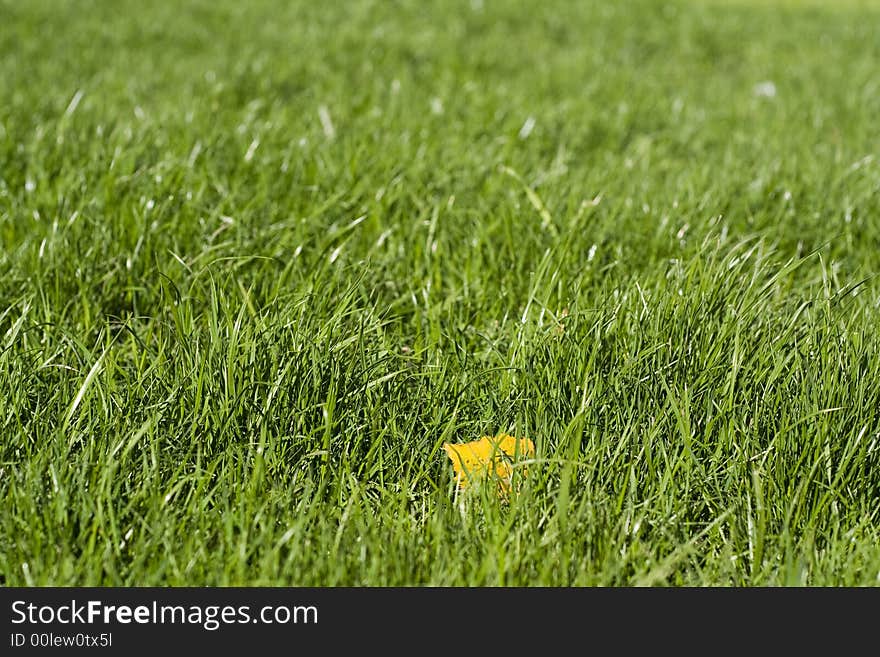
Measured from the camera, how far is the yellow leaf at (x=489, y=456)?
61.8 inches

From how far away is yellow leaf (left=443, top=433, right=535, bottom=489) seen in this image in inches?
61.8

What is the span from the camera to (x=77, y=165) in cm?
298

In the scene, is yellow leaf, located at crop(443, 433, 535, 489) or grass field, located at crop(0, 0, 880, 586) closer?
grass field, located at crop(0, 0, 880, 586)

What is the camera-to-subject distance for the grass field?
57.4 inches

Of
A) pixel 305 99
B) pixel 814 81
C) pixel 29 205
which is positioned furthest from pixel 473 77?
pixel 29 205

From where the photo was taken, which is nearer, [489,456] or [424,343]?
[489,456]

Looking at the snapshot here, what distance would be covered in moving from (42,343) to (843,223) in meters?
2.27

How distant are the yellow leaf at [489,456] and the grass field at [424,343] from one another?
37 millimetres

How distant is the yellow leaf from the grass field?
37 millimetres

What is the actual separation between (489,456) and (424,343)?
1.70ft

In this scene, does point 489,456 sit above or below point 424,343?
below

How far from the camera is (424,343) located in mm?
2088

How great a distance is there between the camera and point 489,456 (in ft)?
5.32
